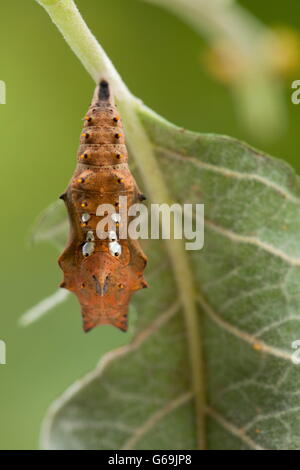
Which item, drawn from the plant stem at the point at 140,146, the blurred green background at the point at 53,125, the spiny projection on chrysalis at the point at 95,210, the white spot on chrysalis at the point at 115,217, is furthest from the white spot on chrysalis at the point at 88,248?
the blurred green background at the point at 53,125

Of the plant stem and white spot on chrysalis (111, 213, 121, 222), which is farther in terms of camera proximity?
white spot on chrysalis (111, 213, 121, 222)

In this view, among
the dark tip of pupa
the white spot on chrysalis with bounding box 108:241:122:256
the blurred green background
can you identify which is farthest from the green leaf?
the blurred green background

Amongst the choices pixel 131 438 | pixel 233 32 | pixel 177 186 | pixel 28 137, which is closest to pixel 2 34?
pixel 28 137

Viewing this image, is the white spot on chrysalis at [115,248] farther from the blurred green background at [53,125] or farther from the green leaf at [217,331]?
the blurred green background at [53,125]

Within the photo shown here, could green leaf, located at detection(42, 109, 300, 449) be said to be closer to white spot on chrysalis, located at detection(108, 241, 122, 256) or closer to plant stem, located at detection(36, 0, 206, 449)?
plant stem, located at detection(36, 0, 206, 449)

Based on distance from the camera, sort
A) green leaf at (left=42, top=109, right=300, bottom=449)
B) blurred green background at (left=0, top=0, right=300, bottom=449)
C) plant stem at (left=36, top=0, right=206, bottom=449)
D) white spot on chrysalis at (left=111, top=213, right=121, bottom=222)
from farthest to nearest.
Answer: blurred green background at (left=0, top=0, right=300, bottom=449) < green leaf at (left=42, top=109, right=300, bottom=449) < white spot on chrysalis at (left=111, top=213, right=121, bottom=222) < plant stem at (left=36, top=0, right=206, bottom=449)
